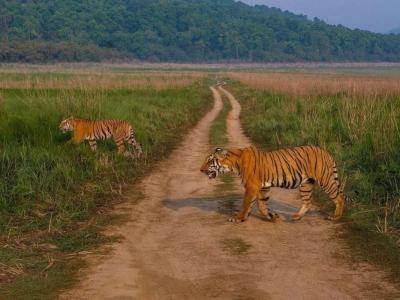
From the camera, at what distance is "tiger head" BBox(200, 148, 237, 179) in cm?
795

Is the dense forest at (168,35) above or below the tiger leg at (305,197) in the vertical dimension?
above

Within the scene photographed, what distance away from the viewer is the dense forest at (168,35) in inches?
5207

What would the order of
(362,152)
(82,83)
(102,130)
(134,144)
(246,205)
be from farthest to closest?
(82,83), (134,144), (102,130), (362,152), (246,205)

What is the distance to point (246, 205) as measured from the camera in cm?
766

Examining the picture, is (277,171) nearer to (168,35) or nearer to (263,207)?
(263,207)

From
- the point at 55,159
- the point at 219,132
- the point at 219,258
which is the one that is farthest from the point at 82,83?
the point at 219,258

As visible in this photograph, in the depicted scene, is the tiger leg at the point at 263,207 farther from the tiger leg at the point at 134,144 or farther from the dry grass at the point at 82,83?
the dry grass at the point at 82,83

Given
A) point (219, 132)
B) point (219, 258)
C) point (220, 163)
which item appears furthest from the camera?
point (219, 132)

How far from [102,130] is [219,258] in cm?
682

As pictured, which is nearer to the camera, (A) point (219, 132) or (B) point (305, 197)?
(B) point (305, 197)

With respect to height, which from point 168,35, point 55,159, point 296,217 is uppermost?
point 168,35

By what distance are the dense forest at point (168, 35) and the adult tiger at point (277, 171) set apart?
104723 mm

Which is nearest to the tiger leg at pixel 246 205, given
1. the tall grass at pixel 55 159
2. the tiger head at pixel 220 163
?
the tiger head at pixel 220 163

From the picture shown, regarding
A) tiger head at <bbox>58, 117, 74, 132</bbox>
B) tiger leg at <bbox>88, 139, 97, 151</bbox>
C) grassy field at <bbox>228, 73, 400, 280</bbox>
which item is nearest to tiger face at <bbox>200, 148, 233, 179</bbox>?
grassy field at <bbox>228, 73, 400, 280</bbox>
